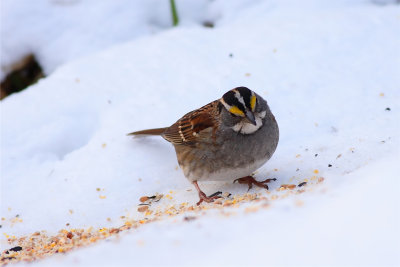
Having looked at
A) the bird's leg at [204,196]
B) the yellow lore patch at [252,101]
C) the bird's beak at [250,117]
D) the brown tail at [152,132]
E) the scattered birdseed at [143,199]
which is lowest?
the scattered birdseed at [143,199]

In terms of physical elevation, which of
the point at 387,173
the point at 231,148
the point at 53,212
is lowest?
the point at 53,212

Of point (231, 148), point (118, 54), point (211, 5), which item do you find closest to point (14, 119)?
point (118, 54)

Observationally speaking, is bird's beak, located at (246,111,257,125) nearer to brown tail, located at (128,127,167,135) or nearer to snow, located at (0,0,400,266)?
snow, located at (0,0,400,266)

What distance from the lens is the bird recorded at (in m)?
4.15

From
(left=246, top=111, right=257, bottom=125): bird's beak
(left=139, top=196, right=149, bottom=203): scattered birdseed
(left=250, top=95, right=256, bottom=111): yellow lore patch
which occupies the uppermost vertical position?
(left=250, top=95, right=256, bottom=111): yellow lore patch

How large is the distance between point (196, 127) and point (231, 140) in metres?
0.32

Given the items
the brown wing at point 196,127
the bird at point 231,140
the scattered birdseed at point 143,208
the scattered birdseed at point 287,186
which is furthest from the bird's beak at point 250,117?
the scattered birdseed at point 143,208

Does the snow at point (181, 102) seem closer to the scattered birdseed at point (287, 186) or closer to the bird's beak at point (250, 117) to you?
the scattered birdseed at point (287, 186)

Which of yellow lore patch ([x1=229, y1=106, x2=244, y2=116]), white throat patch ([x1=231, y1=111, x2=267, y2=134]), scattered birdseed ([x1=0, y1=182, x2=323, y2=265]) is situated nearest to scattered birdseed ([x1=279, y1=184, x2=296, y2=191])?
scattered birdseed ([x1=0, y1=182, x2=323, y2=265])

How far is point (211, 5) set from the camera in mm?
7363

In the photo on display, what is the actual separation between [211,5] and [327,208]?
4.90 m

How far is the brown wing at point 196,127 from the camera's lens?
4348 mm

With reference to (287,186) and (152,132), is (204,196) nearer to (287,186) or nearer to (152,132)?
(287,186)

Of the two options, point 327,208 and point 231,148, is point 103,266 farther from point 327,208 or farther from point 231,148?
point 231,148
